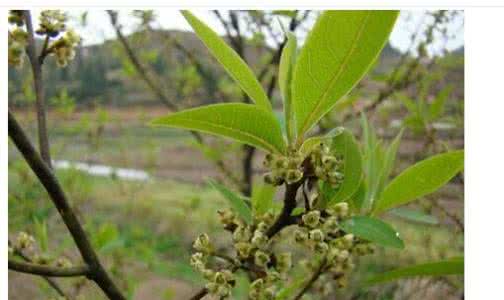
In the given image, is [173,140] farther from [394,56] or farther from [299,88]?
[299,88]

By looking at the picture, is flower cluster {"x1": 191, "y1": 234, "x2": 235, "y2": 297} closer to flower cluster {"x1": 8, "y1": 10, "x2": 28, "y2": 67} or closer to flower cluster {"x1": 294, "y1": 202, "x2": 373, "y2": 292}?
flower cluster {"x1": 294, "y1": 202, "x2": 373, "y2": 292}

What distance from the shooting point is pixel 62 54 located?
0.62 m

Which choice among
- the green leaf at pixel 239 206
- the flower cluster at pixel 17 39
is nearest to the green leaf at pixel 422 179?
the green leaf at pixel 239 206

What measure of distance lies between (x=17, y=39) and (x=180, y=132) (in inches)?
59.4

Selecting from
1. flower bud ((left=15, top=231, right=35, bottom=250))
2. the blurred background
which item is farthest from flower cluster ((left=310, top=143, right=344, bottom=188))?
the blurred background

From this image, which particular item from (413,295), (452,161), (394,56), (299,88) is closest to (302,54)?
(299,88)

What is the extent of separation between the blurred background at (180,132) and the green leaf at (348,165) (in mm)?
427

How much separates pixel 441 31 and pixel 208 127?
1.01m

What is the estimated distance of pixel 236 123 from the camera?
17.9 inches

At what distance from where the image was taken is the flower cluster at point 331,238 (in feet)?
1.50

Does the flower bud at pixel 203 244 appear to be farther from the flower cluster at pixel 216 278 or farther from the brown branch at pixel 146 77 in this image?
the brown branch at pixel 146 77

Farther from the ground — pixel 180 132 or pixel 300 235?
pixel 300 235

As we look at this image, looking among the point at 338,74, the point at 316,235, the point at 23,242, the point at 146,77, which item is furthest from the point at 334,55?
the point at 146,77

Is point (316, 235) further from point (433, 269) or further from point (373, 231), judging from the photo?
point (433, 269)
